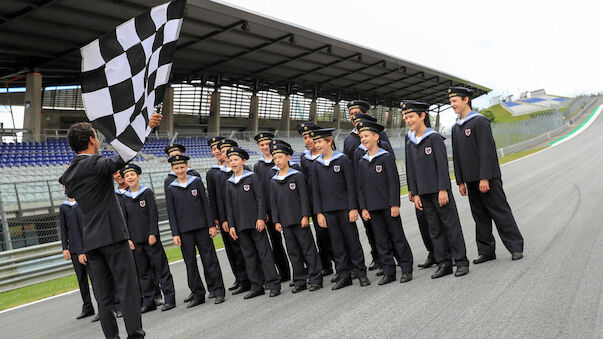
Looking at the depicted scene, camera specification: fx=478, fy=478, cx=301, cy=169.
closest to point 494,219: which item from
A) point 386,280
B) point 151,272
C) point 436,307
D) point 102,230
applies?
point 386,280

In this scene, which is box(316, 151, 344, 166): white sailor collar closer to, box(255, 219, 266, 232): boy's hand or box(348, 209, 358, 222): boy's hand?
box(348, 209, 358, 222): boy's hand

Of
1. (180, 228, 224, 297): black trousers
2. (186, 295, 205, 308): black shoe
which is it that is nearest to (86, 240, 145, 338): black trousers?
(186, 295, 205, 308): black shoe

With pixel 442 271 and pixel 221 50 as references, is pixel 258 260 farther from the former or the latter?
pixel 221 50

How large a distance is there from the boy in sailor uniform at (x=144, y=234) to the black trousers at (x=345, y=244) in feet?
7.59

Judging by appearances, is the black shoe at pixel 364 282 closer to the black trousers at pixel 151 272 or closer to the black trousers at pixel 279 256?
the black trousers at pixel 279 256

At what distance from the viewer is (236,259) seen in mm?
6953

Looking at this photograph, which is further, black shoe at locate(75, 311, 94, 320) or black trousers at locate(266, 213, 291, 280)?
black trousers at locate(266, 213, 291, 280)

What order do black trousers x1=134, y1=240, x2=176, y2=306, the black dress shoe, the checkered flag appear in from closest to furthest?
the checkered flag → the black dress shoe → black trousers x1=134, y1=240, x2=176, y2=306

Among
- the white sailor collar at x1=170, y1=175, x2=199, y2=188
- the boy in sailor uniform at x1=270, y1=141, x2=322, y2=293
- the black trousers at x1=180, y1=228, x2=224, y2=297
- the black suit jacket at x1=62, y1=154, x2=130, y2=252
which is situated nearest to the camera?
the black suit jacket at x1=62, y1=154, x2=130, y2=252

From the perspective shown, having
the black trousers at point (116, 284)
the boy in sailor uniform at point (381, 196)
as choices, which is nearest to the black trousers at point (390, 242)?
the boy in sailor uniform at point (381, 196)

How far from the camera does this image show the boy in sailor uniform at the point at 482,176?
571 cm

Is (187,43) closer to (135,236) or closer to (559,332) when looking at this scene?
(135,236)

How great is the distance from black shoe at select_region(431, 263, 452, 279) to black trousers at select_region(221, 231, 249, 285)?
2.69 m

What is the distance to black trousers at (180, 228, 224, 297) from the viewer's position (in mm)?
6285
